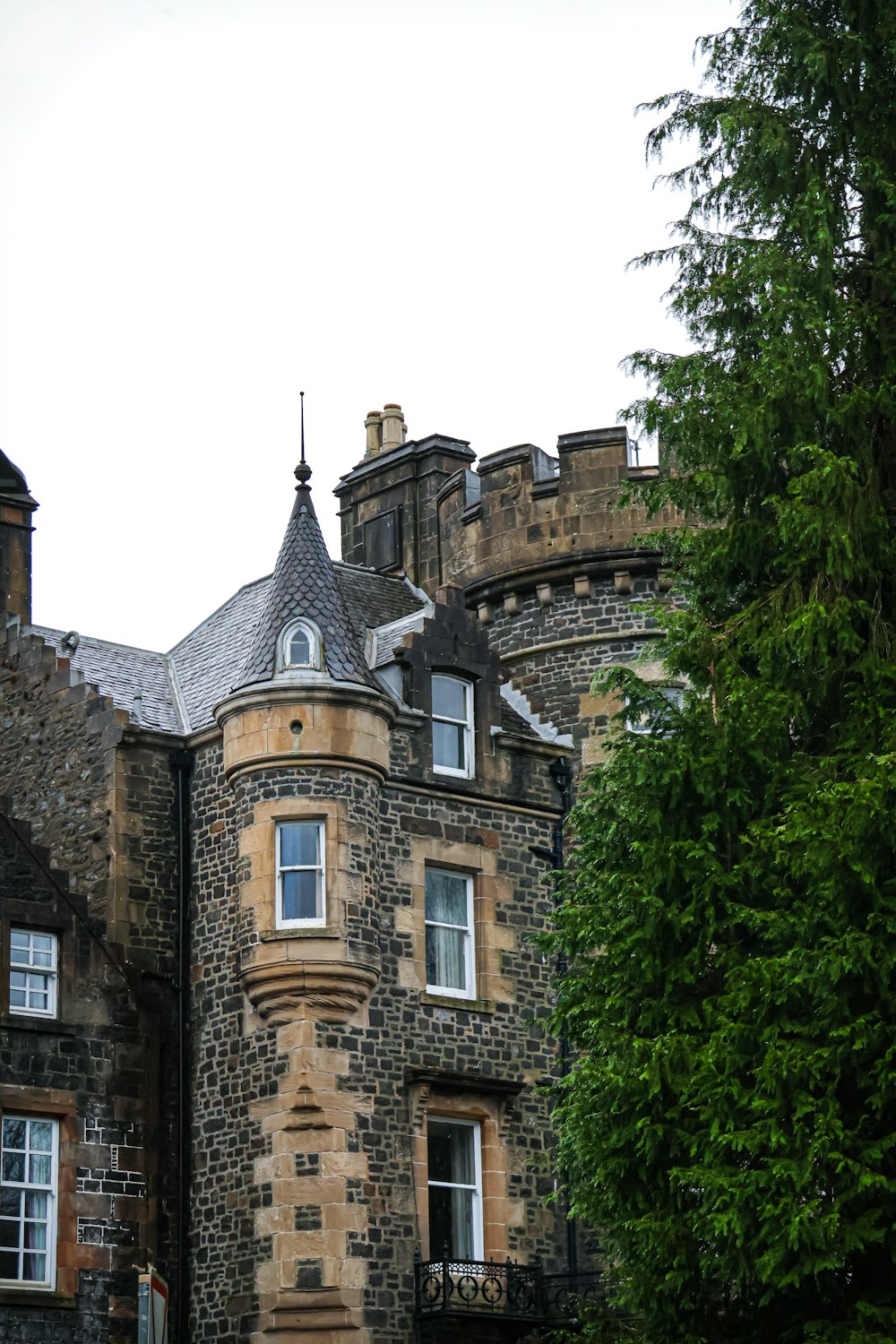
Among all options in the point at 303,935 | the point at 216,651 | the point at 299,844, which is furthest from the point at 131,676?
the point at 303,935

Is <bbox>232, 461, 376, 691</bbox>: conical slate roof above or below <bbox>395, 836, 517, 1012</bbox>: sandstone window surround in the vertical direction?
above

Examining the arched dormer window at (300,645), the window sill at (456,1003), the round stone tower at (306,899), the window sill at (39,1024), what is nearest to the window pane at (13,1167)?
the window sill at (39,1024)

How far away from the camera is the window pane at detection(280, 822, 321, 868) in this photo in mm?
28109

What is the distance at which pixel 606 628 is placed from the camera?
3192cm

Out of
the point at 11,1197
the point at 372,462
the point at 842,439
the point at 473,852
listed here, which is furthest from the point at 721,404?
the point at 372,462

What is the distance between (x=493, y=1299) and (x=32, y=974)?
6630mm

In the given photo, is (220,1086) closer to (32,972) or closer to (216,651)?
(32,972)

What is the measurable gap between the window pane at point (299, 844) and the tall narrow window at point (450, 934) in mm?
2104

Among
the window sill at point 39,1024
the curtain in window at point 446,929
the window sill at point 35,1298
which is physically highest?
the curtain in window at point 446,929

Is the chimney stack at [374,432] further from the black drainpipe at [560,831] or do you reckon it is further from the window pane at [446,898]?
the window pane at [446,898]

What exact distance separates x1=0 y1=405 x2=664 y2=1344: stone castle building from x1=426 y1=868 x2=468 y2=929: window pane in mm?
50

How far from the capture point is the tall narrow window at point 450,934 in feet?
96.7

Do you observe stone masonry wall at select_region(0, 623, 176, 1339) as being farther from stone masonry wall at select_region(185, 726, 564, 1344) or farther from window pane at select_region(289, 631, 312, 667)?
window pane at select_region(289, 631, 312, 667)

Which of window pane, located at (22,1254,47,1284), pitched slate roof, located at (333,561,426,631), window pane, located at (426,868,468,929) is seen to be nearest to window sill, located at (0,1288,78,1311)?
window pane, located at (22,1254,47,1284)
